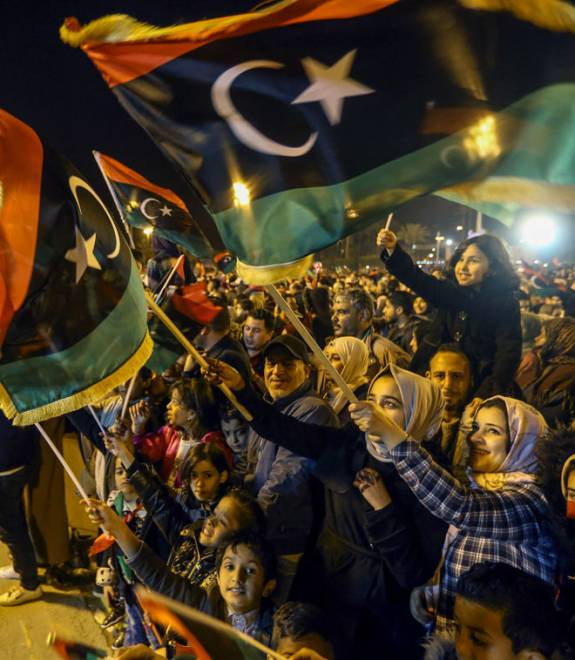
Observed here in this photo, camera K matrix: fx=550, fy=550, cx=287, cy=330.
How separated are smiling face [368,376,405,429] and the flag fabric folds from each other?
247 cm

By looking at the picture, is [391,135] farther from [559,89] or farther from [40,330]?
[40,330]

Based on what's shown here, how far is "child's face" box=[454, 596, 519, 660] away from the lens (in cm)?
155

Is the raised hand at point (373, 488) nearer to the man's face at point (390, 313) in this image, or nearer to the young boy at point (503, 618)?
the young boy at point (503, 618)

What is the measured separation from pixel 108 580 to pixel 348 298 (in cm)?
271

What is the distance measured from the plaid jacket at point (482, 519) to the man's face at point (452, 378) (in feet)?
3.77

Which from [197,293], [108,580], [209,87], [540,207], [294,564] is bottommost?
[108,580]

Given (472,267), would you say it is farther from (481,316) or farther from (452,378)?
(452,378)

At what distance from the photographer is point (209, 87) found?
2.05 metres

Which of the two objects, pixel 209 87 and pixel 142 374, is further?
pixel 142 374

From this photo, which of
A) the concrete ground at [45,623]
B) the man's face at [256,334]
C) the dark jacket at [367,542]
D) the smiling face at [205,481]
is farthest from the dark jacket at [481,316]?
the concrete ground at [45,623]

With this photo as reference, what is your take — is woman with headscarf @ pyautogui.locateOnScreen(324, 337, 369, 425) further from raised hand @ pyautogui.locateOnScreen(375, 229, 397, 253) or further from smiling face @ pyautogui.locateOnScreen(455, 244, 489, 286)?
smiling face @ pyautogui.locateOnScreen(455, 244, 489, 286)

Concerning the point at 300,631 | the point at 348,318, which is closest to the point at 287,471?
the point at 300,631

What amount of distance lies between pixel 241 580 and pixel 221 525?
27cm

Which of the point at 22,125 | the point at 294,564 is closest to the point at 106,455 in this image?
the point at 294,564
